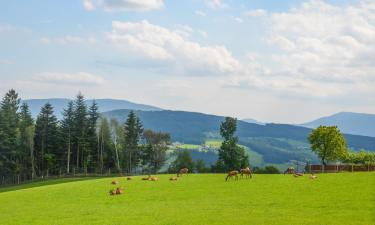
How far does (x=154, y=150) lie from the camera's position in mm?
151875

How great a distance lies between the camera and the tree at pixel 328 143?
114 m

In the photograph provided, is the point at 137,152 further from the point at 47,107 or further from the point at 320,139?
the point at 320,139

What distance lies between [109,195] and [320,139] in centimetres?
8072

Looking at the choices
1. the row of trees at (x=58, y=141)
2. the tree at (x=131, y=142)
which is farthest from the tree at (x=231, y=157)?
the tree at (x=131, y=142)

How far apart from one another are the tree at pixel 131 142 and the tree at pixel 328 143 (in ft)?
179

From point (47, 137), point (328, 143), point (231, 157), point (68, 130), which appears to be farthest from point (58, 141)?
point (328, 143)

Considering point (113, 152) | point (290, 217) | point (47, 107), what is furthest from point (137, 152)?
point (290, 217)

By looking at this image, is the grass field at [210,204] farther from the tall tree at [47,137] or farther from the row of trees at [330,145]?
the tall tree at [47,137]

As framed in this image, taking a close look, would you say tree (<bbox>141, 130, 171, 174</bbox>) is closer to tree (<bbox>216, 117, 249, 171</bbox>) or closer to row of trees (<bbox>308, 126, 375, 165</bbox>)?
tree (<bbox>216, 117, 249, 171</bbox>)

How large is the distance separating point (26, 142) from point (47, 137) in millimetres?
5739

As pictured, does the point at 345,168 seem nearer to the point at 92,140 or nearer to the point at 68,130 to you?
the point at 92,140

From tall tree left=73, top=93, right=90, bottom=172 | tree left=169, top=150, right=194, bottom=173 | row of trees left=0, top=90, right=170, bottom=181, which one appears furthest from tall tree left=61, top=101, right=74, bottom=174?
tree left=169, top=150, right=194, bottom=173

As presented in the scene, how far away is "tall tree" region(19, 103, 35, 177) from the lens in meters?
123

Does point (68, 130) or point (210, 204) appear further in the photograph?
Answer: point (68, 130)
